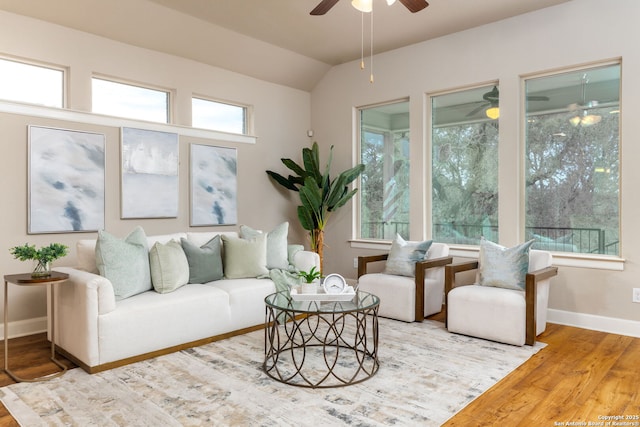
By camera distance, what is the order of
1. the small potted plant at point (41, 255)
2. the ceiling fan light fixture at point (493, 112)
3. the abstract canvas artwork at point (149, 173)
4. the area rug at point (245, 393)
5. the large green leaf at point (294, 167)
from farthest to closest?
the large green leaf at point (294, 167)
the ceiling fan light fixture at point (493, 112)
the abstract canvas artwork at point (149, 173)
the small potted plant at point (41, 255)
the area rug at point (245, 393)

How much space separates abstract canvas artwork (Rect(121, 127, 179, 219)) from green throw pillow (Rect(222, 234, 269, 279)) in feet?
3.48

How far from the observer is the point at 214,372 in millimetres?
3047

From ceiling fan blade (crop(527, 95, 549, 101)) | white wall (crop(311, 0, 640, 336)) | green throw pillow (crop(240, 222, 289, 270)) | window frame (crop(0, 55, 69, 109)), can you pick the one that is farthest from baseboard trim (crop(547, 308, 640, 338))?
window frame (crop(0, 55, 69, 109))

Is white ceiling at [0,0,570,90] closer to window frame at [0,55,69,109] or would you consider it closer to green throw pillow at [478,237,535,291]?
window frame at [0,55,69,109]

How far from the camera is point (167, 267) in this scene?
144 inches

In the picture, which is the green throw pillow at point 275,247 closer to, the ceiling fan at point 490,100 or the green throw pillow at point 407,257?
the green throw pillow at point 407,257

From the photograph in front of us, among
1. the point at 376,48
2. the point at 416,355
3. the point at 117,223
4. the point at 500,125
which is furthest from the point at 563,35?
A: the point at 117,223

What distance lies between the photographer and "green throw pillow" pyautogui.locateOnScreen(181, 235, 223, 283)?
3998 millimetres

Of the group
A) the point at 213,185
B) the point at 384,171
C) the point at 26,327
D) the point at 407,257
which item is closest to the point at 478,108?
the point at 384,171

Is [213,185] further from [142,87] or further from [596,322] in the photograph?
[596,322]

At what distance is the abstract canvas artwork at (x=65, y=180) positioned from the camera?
4.07m

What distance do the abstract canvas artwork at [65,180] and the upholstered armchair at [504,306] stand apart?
3583 mm

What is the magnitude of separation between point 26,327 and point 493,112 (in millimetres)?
5150

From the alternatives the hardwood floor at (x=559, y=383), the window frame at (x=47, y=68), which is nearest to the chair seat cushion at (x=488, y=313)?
the hardwood floor at (x=559, y=383)
